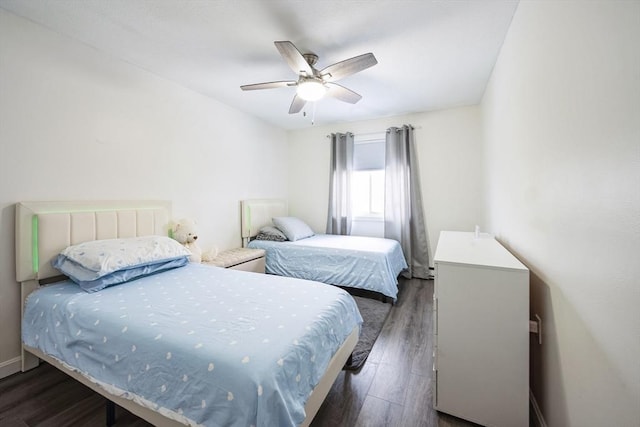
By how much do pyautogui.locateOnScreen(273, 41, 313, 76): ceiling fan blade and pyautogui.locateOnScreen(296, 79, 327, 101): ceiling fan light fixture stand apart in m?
0.07

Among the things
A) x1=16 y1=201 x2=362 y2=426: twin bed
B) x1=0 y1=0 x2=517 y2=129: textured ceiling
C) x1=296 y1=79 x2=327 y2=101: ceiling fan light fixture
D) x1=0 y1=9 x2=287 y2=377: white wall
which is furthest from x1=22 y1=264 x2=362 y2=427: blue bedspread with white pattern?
x1=0 y1=0 x2=517 y2=129: textured ceiling

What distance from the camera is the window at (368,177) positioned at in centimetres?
408

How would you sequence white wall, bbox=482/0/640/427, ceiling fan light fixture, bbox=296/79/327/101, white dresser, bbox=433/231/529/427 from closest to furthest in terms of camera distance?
white wall, bbox=482/0/640/427
white dresser, bbox=433/231/529/427
ceiling fan light fixture, bbox=296/79/327/101

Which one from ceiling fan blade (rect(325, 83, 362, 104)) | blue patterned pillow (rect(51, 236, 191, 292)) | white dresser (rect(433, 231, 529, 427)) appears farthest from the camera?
ceiling fan blade (rect(325, 83, 362, 104))

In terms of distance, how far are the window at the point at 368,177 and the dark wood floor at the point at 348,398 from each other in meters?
2.46

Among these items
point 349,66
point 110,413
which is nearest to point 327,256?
point 349,66

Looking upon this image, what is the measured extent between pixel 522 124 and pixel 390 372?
1.87 meters

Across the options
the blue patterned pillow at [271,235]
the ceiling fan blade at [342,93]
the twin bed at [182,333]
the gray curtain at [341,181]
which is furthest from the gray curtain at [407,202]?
the twin bed at [182,333]

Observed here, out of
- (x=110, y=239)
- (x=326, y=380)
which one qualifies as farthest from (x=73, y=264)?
(x=326, y=380)

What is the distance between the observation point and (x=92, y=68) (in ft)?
6.73

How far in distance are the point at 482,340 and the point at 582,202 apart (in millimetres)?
816

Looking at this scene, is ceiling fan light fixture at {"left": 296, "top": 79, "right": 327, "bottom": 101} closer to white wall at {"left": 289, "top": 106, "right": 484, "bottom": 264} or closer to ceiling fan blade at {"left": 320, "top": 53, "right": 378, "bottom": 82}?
ceiling fan blade at {"left": 320, "top": 53, "right": 378, "bottom": 82}

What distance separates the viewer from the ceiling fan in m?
1.80

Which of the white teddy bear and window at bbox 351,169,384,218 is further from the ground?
window at bbox 351,169,384,218
